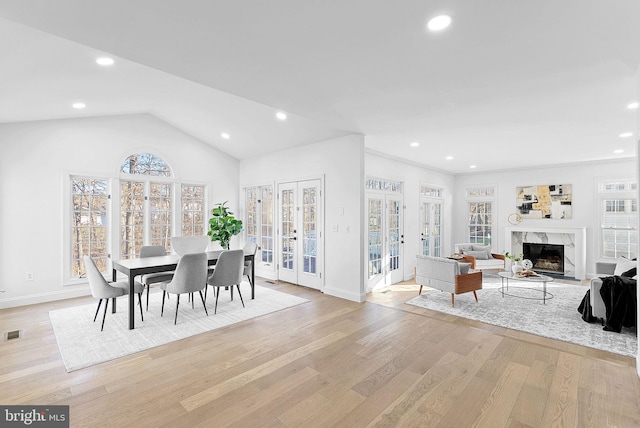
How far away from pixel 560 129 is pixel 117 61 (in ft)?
18.4

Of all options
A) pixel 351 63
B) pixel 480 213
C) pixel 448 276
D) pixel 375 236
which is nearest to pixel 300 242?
pixel 375 236

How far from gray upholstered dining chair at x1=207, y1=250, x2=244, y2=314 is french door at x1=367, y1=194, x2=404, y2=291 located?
89.3 inches

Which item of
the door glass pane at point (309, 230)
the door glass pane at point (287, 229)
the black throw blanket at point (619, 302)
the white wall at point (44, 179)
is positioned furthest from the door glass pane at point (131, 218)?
the black throw blanket at point (619, 302)

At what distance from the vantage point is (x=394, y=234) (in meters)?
6.37

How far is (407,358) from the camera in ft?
9.83

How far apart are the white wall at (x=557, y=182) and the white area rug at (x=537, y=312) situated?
67.6 inches

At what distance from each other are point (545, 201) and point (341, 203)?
5440mm

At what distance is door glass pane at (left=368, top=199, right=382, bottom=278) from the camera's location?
5.71 metres

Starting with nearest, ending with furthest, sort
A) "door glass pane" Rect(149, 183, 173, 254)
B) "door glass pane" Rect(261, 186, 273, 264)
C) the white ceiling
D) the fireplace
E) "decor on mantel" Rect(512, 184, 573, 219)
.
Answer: the white ceiling
"door glass pane" Rect(149, 183, 173, 254)
"door glass pane" Rect(261, 186, 273, 264)
"decor on mantel" Rect(512, 184, 573, 219)
the fireplace

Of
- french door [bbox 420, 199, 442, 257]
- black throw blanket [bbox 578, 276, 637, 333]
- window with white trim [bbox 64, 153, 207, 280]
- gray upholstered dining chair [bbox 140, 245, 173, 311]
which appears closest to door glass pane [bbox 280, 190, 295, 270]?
window with white trim [bbox 64, 153, 207, 280]

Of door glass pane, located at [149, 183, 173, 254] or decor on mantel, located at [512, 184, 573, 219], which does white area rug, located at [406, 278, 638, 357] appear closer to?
decor on mantel, located at [512, 184, 573, 219]

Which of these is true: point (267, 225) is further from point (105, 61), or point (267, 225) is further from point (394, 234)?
point (105, 61)

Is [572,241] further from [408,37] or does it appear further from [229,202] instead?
[229,202]

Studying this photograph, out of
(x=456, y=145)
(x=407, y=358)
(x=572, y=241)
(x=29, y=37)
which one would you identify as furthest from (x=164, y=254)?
(x=572, y=241)
